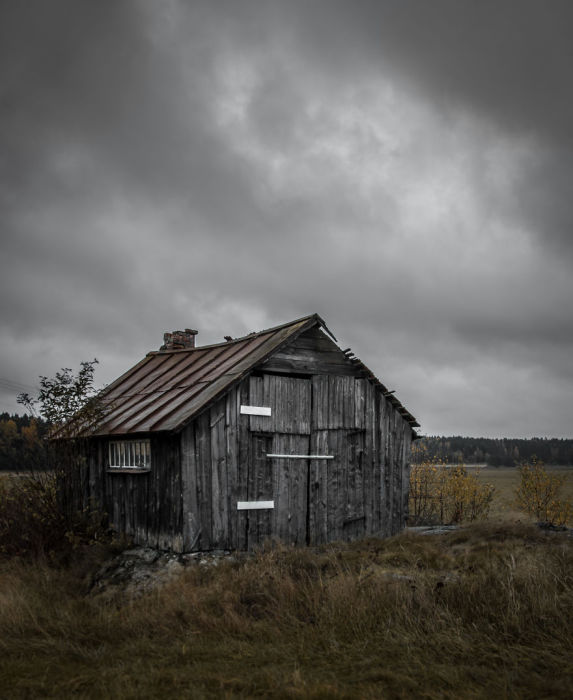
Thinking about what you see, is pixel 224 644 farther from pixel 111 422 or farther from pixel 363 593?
pixel 111 422

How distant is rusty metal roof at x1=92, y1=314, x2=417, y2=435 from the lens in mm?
12422

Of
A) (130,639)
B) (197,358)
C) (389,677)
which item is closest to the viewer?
(389,677)

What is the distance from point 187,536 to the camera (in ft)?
38.4

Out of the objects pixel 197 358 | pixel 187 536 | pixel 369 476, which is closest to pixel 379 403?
pixel 369 476

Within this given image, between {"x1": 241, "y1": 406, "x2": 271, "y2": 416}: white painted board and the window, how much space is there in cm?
221

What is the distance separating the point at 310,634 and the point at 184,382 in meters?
8.44

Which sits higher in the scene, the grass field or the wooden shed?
the wooden shed

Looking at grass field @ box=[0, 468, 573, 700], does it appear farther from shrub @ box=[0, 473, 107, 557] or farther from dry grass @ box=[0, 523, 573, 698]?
shrub @ box=[0, 473, 107, 557]

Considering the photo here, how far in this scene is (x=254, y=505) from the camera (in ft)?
41.8

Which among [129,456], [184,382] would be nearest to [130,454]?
[129,456]

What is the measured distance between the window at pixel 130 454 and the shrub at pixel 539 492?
69.2 feet

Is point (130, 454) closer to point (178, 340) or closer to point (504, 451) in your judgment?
point (178, 340)

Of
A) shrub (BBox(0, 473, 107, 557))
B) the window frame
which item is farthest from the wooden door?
shrub (BBox(0, 473, 107, 557))

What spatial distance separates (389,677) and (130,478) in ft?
29.2
